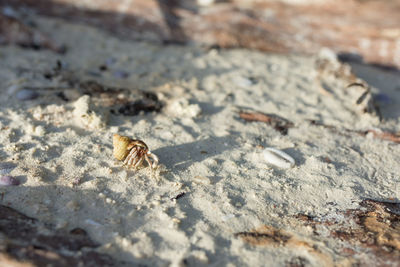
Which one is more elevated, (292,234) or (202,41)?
(202,41)

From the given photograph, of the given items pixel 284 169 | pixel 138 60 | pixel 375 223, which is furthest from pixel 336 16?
pixel 375 223

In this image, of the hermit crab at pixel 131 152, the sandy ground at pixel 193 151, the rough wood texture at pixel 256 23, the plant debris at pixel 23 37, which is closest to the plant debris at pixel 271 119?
the sandy ground at pixel 193 151

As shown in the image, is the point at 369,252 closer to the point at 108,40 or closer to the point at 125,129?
the point at 125,129

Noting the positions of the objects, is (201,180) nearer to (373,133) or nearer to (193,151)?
(193,151)

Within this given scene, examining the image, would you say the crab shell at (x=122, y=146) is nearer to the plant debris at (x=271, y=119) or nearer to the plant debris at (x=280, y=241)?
the plant debris at (x=280, y=241)

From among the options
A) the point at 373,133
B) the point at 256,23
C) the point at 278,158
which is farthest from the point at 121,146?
the point at 256,23

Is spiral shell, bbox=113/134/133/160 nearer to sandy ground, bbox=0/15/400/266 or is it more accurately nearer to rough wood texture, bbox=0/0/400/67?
sandy ground, bbox=0/15/400/266
